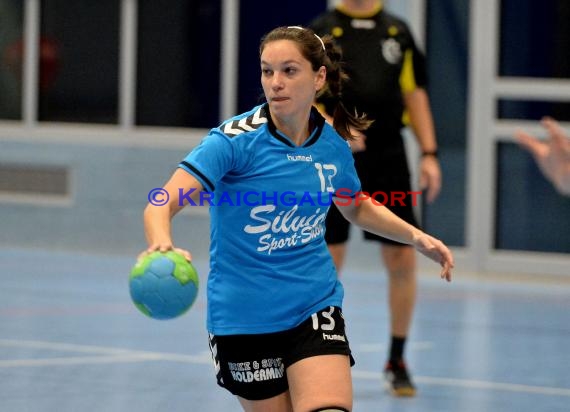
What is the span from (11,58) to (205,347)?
6.78 m

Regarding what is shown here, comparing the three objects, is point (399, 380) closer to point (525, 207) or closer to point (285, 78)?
point (285, 78)

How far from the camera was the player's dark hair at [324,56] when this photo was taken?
489 centimetres

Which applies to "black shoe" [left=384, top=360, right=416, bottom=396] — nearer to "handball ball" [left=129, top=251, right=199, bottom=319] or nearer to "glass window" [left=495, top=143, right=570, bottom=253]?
"handball ball" [left=129, top=251, right=199, bottom=319]

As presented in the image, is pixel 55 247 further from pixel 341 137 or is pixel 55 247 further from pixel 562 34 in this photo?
pixel 341 137

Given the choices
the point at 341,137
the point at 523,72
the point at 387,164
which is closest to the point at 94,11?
the point at 523,72

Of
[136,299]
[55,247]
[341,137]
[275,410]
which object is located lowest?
[55,247]

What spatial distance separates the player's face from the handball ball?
2.27 ft

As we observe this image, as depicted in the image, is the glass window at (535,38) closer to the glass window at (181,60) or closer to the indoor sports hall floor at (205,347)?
the indoor sports hall floor at (205,347)

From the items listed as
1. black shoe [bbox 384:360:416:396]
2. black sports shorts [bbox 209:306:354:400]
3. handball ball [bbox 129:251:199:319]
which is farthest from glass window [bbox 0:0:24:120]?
handball ball [bbox 129:251:199:319]

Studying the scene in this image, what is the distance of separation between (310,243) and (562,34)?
812 cm

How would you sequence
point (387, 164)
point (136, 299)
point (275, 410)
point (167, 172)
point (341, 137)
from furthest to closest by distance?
point (167, 172) < point (387, 164) < point (341, 137) < point (275, 410) < point (136, 299)

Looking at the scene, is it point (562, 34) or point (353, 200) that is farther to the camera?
point (562, 34)

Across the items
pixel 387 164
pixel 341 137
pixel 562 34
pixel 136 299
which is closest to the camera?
pixel 136 299

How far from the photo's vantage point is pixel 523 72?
12.7m
